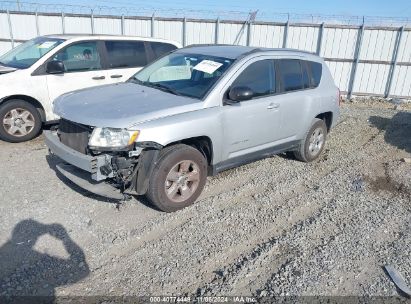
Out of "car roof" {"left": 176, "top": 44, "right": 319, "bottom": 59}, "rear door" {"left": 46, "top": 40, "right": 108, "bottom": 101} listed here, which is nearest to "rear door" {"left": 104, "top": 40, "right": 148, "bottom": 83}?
"rear door" {"left": 46, "top": 40, "right": 108, "bottom": 101}

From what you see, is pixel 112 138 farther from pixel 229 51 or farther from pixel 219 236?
pixel 229 51

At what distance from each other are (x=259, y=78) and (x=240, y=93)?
0.68m

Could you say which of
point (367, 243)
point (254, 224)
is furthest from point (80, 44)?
point (367, 243)

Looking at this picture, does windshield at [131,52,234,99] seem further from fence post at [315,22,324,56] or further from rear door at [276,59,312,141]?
fence post at [315,22,324,56]

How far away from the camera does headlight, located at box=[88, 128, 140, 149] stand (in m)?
3.59

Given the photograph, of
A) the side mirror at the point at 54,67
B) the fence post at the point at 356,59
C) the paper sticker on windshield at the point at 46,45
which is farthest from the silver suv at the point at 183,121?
the fence post at the point at 356,59

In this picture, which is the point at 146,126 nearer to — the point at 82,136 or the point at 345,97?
the point at 82,136

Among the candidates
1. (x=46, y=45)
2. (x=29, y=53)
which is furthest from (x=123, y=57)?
(x=29, y=53)

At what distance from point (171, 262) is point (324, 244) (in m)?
1.60

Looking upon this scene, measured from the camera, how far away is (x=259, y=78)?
475 centimetres

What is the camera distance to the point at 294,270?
3.27 m

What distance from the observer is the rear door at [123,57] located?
6.97 m

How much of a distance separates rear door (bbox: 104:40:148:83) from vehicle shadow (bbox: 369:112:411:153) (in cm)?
548

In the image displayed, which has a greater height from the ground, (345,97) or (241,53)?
(241,53)
